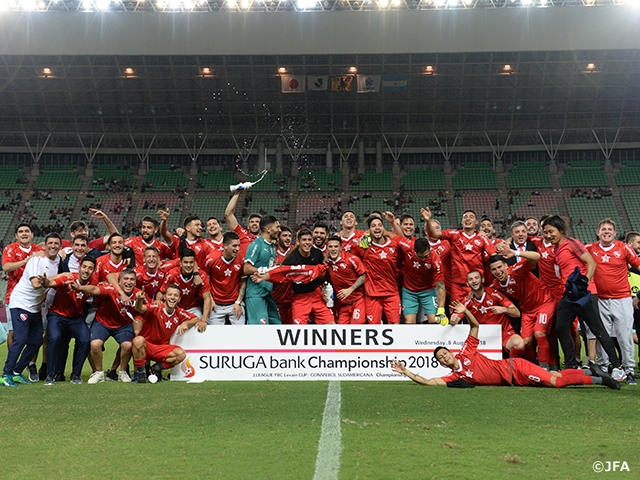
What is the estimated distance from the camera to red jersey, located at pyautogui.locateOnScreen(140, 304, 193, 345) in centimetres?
861

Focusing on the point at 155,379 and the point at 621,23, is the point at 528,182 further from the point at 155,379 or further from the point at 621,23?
the point at 155,379

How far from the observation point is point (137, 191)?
45.7 m

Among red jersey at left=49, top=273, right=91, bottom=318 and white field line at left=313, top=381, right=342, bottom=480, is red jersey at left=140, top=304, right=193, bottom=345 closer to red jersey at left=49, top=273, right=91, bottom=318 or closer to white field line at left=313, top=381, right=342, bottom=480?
red jersey at left=49, top=273, right=91, bottom=318

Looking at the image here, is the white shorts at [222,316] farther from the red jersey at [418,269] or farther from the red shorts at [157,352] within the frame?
the red jersey at [418,269]

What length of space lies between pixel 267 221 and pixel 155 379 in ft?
9.06

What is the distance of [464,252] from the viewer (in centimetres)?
991

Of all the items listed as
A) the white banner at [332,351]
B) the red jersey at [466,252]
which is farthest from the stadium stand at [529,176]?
the white banner at [332,351]

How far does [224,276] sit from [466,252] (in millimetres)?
3759

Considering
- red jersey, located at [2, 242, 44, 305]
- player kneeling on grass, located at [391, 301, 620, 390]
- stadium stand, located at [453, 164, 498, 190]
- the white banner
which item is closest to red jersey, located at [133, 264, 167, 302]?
the white banner

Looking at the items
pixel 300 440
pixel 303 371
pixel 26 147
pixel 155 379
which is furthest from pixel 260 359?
pixel 26 147

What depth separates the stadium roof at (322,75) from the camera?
34.4 m

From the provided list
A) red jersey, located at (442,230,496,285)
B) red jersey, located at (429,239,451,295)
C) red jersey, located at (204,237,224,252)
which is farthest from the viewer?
red jersey, located at (429,239,451,295)

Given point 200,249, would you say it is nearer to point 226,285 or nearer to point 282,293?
point 226,285

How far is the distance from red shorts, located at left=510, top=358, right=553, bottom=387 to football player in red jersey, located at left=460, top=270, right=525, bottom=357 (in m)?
0.92
